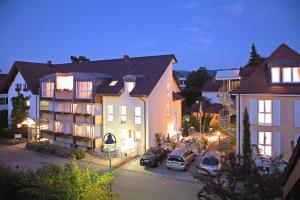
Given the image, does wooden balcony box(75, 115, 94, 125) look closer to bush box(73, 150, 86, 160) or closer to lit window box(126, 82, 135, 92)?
bush box(73, 150, 86, 160)

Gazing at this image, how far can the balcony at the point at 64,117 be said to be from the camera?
32553mm

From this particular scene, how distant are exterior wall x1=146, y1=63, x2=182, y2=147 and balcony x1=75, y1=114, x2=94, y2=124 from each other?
21.7ft

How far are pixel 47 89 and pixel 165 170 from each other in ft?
64.1

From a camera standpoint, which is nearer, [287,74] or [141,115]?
[287,74]

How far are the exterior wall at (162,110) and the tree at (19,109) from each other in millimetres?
19409

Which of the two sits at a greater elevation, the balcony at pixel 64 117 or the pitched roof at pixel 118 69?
the pitched roof at pixel 118 69

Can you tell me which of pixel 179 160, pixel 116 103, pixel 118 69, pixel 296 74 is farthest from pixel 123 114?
pixel 296 74

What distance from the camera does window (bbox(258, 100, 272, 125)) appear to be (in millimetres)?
21844

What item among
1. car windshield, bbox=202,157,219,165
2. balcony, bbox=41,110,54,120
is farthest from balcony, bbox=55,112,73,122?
car windshield, bbox=202,157,219,165

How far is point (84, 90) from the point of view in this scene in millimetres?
31125

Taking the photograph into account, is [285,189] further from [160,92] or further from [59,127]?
[59,127]

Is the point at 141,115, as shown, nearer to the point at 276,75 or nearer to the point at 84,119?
the point at 84,119

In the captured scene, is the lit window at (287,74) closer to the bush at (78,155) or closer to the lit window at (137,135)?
the lit window at (137,135)

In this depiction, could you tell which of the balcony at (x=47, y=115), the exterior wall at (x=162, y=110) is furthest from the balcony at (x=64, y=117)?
the exterior wall at (x=162, y=110)
